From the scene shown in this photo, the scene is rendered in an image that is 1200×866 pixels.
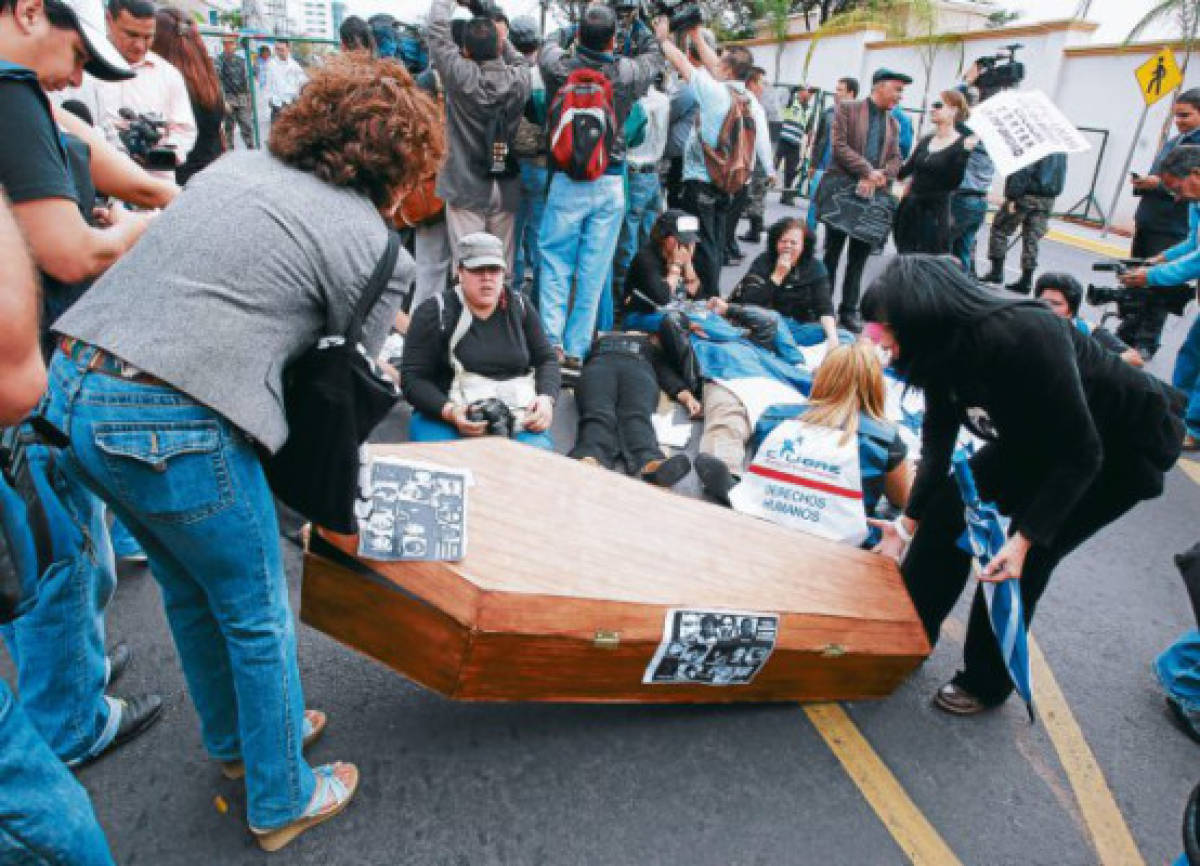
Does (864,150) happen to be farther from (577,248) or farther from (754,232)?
(754,232)

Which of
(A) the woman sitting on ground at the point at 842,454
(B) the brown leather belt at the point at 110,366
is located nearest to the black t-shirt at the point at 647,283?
(A) the woman sitting on ground at the point at 842,454

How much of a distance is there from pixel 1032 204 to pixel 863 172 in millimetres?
2330

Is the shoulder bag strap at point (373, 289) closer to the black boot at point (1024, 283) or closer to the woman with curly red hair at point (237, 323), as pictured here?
the woman with curly red hair at point (237, 323)

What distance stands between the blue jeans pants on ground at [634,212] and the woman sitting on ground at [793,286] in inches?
34.7

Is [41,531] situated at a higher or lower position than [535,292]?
higher

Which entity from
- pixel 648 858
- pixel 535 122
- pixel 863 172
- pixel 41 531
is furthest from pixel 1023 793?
pixel 863 172

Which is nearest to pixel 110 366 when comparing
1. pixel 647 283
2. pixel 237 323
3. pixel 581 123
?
pixel 237 323

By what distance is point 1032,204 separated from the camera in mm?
7422

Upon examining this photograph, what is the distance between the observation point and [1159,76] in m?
10.9

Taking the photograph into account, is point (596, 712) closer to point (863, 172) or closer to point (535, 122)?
point (535, 122)

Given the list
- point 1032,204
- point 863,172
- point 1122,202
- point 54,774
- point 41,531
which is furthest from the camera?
point 1122,202

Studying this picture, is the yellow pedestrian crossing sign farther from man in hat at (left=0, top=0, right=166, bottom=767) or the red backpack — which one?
man in hat at (left=0, top=0, right=166, bottom=767)

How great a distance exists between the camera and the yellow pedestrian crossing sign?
1072 cm

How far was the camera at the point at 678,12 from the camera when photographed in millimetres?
5324
